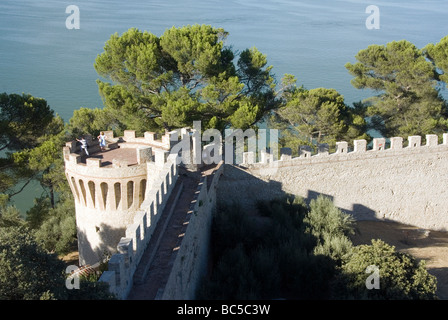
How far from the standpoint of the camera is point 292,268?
11133 mm

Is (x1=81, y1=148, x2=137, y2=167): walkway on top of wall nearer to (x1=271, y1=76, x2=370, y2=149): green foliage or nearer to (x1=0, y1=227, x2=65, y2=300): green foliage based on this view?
(x1=0, y1=227, x2=65, y2=300): green foliage

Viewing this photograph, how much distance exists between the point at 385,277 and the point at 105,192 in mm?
6467

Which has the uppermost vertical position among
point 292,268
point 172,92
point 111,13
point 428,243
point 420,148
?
point 111,13

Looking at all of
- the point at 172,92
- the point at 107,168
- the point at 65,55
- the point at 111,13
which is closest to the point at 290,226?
the point at 107,168

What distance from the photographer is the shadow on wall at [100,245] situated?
11109mm

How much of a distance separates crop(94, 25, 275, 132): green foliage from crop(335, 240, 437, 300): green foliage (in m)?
6.52

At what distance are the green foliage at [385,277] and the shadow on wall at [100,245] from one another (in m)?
5.14

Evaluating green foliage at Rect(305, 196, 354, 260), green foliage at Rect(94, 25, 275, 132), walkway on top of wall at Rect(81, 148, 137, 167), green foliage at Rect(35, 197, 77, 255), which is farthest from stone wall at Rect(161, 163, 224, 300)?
green foliage at Rect(35, 197, 77, 255)

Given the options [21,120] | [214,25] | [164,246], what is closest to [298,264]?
[164,246]

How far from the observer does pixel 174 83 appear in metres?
17.4

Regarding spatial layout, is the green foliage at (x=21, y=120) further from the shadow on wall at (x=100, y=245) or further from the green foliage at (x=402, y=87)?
the green foliage at (x=402, y=87)

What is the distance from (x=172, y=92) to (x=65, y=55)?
91.4ft

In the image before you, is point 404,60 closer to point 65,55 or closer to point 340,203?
point 340,203

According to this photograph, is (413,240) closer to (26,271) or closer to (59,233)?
(59,233)
